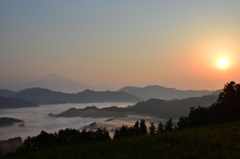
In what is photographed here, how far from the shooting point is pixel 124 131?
116m

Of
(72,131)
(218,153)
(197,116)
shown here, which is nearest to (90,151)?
(218,153)

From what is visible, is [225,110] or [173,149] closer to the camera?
[173,149]

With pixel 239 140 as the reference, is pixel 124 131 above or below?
below

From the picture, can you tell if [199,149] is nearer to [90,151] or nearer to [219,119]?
[90,151]

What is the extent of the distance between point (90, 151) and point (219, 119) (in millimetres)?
61903

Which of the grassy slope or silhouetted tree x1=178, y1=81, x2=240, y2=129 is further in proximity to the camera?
silhouetted tree x1=178, y1=81, x2=240, y2=129

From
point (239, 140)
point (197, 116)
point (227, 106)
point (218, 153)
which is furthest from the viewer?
point (197, 116)

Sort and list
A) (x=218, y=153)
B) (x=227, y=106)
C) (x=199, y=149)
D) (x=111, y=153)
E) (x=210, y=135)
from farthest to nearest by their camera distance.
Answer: (x=227, y=106) → (x=210, y=135) → (x=111, y=153) → (x=199, y=149) → (x=218, y=153)

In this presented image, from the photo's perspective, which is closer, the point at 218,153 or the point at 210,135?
the point at 218,153

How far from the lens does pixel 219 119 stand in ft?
248

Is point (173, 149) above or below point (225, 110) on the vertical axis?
below

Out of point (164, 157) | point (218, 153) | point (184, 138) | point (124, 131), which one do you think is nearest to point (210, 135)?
point (184, 138)

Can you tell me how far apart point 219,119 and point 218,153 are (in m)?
61.7

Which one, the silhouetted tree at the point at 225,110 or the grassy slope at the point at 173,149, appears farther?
the silhouetted tree at the point at 225,110
